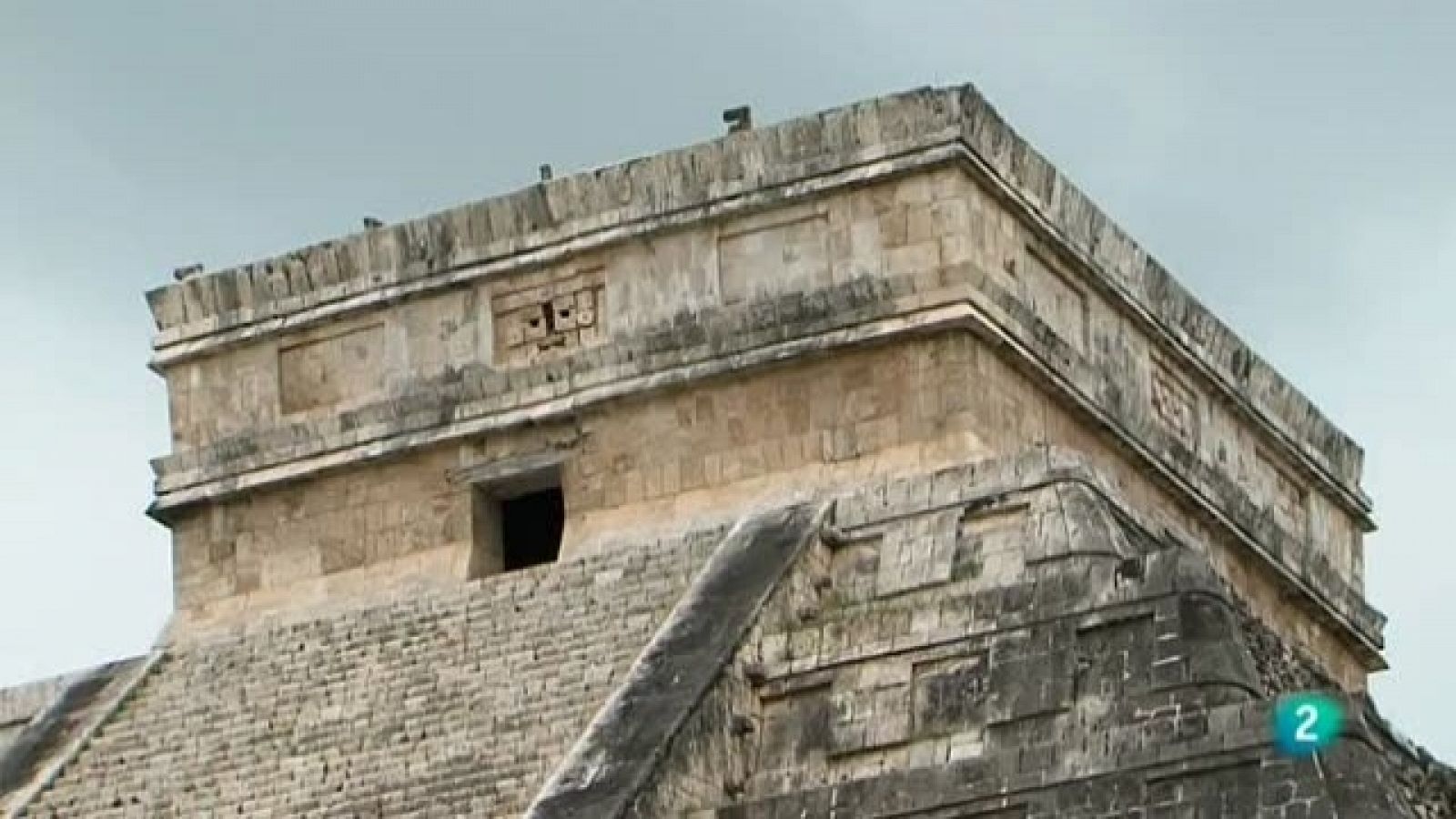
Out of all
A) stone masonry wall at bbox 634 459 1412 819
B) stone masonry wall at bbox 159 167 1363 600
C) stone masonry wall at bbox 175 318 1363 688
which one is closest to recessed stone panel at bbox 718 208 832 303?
stone masonry wall at bbox 159 167 1363 600

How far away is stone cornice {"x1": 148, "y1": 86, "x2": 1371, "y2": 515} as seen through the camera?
25812 mm

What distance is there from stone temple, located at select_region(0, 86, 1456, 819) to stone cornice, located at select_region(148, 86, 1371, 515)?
26 millimetres

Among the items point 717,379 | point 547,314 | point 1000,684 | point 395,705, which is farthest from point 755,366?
point 1000,684

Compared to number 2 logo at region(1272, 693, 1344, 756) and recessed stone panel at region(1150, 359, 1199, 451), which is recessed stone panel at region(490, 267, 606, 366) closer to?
recessed stone panel at region(1150, 359, 1199, 451)

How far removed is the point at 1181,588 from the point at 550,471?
193 inches

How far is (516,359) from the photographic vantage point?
26.8 meters

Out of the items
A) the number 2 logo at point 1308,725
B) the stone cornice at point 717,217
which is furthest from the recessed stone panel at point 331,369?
the number 2 logo at point 1308,725

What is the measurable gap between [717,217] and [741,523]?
6.28 feet

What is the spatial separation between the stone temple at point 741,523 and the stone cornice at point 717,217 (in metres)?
0.03

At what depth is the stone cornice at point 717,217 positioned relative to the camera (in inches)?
1016

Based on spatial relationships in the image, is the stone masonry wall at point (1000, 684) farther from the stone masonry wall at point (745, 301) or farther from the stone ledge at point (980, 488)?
the stone masonry wall at point (745, 301)

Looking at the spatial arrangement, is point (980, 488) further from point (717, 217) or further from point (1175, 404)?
point (1175, 404)

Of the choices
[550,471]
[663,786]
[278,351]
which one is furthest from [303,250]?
[663,786]

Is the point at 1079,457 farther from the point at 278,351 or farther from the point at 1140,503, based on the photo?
the point at 278,351
